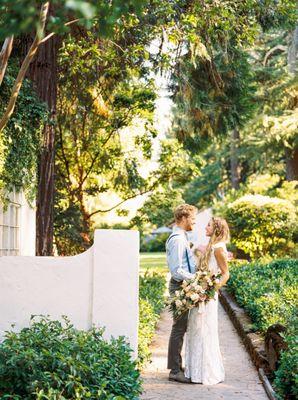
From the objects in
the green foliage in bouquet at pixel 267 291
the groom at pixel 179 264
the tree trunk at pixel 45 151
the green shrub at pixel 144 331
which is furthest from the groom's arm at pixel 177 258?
the tree trunk at pixel 45 151

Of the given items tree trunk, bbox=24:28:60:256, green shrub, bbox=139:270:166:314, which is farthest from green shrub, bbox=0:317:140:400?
green shrub, bbox=139:270:166:314

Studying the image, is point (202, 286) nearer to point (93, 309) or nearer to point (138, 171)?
point (93, 309)

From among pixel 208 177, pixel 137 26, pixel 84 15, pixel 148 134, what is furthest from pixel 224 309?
pixel 208 177

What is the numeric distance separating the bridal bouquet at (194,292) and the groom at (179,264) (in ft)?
0.38

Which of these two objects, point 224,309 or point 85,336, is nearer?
point 85,336

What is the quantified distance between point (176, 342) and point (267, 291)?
4.16 meters

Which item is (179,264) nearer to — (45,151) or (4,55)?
(4,55)

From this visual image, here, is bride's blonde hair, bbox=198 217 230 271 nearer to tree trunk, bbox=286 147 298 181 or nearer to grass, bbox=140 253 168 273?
grass, bbox=140 253 168 273

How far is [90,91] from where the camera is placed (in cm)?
1479

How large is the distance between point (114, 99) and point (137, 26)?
12.5ft

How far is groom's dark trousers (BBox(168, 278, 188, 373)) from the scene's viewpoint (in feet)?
26.1

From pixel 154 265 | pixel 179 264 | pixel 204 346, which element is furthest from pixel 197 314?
pixel 154 265

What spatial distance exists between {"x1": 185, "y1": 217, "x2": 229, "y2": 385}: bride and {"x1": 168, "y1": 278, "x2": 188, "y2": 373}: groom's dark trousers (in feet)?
0.35

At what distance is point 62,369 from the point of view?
5426mm
